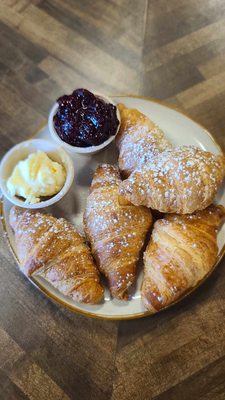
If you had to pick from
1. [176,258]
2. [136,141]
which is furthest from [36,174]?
[176,258]

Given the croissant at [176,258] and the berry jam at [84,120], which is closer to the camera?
the croissant at [176,258]

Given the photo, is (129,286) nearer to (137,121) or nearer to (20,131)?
(137,121)

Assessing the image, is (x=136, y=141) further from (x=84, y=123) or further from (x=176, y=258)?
(x=176, y=258)

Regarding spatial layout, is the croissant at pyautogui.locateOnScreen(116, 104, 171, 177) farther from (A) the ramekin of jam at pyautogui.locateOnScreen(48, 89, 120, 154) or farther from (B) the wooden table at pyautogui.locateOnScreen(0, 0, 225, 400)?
(B) the wooden table at pyautogui.locateOnScreen(0, 0, 225, 400)

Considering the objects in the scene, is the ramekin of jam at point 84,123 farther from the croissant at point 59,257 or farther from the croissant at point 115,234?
the croissant at point 59,257

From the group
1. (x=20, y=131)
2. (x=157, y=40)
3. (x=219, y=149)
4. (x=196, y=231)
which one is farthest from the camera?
(x=157, y=40)

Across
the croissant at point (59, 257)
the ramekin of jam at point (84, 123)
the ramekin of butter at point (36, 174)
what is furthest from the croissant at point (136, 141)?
the croissant at point (59, 257)

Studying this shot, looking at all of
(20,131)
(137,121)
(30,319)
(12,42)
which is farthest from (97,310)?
(12,42)
